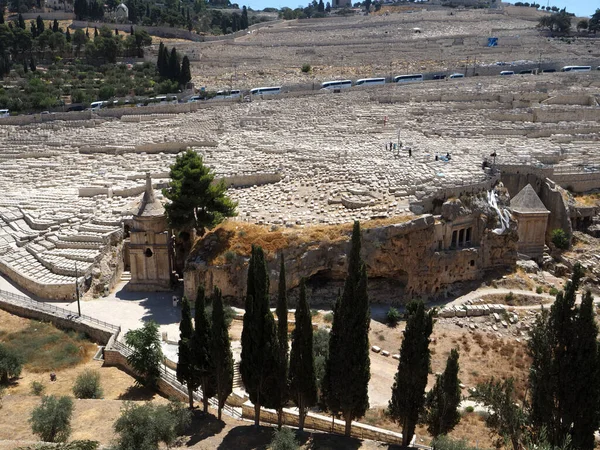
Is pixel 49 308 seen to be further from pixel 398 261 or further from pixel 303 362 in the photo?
pixel 398 261

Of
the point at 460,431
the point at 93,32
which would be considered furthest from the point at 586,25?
the point at 460,431

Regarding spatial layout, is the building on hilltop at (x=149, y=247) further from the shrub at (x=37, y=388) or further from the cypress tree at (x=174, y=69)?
the cypress tree at (x=174, y=69)

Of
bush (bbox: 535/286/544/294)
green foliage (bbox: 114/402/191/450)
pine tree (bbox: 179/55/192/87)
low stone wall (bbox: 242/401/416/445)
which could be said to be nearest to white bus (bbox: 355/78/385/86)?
pine tree (bbox: 179/55/192/87)

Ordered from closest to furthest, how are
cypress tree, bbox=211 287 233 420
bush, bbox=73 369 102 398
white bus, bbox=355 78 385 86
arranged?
cypress tree, bbox=211 287 233 420 < bush, bbox=73 369 102 398 < white bus, bbox=355 78 385 86

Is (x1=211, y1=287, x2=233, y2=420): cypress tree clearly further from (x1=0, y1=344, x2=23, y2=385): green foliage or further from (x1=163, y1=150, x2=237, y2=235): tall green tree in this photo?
(x1=163, y1=150, x2=237, y2=235): tall green tree

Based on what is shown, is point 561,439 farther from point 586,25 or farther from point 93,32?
point 586,25
